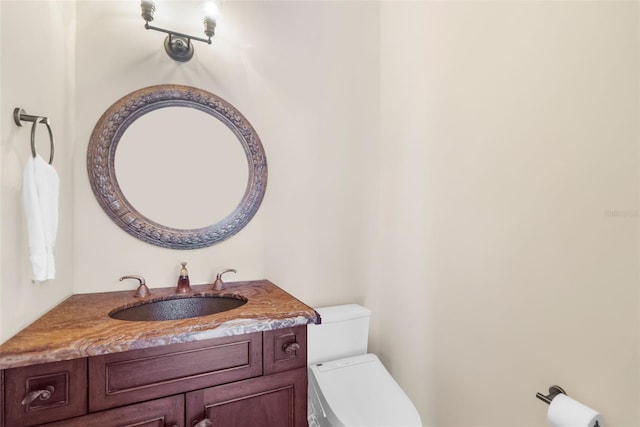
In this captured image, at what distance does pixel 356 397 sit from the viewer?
141 cm

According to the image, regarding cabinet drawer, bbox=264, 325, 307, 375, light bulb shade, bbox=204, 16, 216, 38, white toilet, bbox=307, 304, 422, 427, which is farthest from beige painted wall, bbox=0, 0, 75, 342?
white toilet, bbox=307, 304, 422, 427

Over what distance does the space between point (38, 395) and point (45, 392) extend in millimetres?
14

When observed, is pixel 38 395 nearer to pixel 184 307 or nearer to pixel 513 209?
pixel 184 307

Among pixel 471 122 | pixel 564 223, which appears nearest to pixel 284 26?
pixel 471 122

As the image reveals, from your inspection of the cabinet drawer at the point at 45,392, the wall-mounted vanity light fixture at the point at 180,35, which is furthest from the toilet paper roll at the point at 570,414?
the wall-mounted vanity light fixture at the point at 180,35

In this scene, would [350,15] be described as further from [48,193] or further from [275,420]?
[275,420]

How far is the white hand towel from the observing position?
90 centimetres

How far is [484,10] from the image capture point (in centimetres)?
135

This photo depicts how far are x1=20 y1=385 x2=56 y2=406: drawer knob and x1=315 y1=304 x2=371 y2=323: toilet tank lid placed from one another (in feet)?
3.72

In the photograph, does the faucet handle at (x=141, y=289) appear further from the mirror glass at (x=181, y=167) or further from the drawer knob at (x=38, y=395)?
the drawer knob at (x=38, y=395)

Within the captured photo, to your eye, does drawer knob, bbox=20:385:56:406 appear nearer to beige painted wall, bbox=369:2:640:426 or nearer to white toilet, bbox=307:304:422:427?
white toilet, bbox=307:304:422:427

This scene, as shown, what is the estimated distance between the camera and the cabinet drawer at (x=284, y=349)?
1.09 metres

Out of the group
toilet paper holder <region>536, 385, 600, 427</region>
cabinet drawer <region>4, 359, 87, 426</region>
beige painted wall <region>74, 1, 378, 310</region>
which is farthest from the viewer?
beige painted wall <region>74, 1, 378, 310</region>

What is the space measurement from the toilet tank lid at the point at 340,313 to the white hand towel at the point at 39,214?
1217 millimetres
